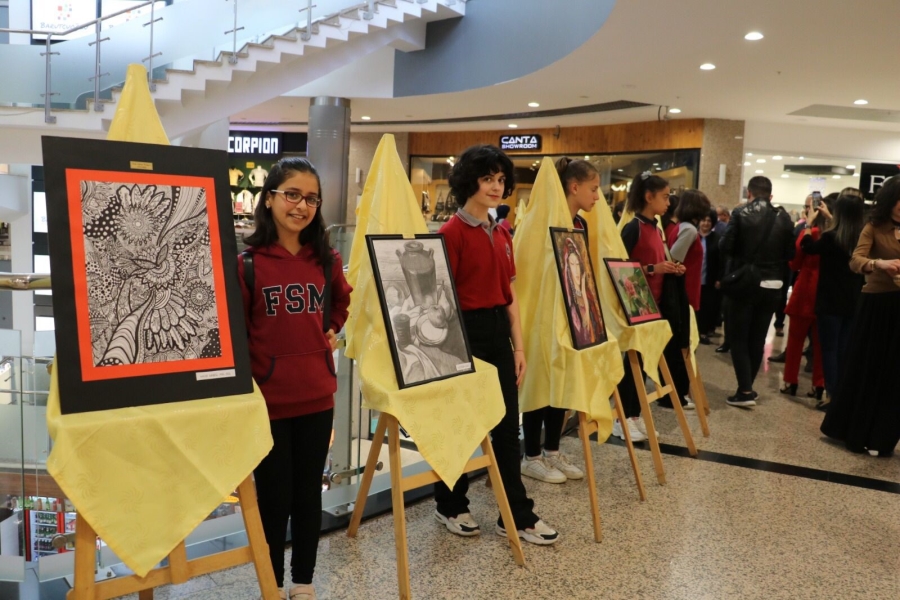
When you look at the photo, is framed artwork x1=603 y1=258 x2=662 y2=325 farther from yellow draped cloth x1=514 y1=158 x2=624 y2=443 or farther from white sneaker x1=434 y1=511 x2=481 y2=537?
white sneaker x1=434 y1=511 x2=481 y2=537

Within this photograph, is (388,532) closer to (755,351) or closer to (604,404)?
(604,404)

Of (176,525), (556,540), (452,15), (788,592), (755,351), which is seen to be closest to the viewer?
(176,525)

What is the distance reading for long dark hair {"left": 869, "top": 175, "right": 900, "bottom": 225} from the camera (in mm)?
4098

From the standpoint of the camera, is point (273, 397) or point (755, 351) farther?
point (755, 351)

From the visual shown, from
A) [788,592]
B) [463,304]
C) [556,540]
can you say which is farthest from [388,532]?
[788,592]

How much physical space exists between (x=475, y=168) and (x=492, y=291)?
0.47 meters

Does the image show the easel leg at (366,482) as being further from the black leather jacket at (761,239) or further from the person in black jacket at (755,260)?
the black leather jacket at (761,239)

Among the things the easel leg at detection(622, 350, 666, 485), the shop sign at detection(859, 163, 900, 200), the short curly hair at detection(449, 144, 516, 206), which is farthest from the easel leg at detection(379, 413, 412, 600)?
the shop sign at detection(859, 163, 900, 200)

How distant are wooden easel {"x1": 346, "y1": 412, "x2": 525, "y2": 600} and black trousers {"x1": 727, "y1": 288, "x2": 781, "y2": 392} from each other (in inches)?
128

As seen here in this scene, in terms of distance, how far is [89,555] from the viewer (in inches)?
63.9

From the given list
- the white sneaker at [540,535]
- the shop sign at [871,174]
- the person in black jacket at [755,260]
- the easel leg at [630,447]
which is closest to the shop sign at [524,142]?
the shop sign at [871,174]

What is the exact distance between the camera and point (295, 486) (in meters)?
2.16

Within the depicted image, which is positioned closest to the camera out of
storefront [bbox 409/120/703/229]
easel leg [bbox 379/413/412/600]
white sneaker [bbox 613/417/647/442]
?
easel leg [bbox 379/413/412/600]

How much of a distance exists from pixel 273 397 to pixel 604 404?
166 centimetres
